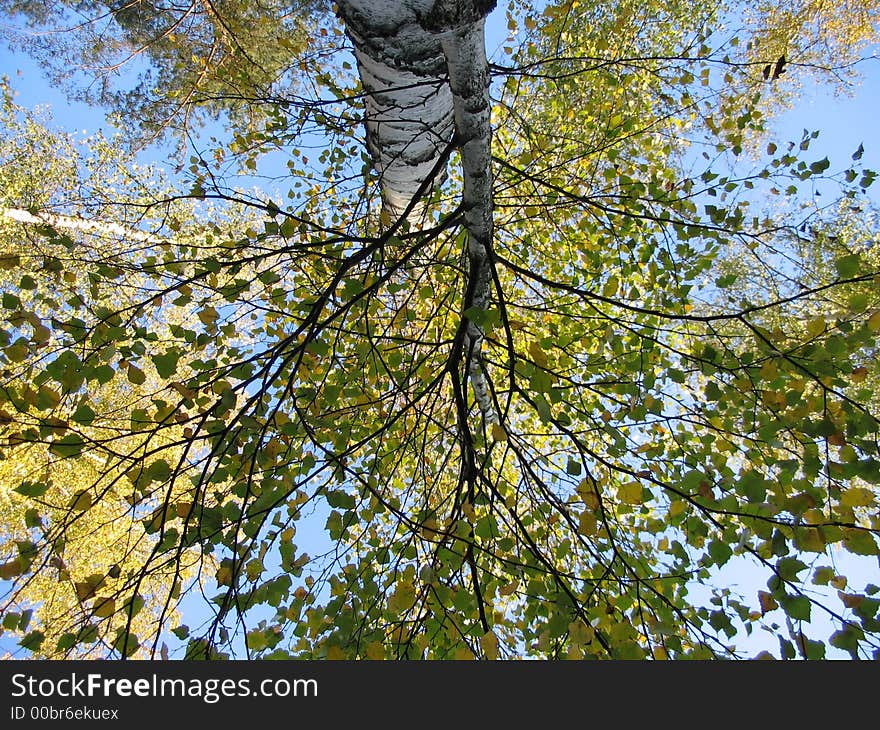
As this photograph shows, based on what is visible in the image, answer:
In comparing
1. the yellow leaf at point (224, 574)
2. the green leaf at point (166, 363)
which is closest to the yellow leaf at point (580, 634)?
the yellow leaf at point (224, 574)

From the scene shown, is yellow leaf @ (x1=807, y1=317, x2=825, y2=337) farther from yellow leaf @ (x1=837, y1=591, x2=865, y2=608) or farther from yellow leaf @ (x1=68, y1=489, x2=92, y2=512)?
yellow leaf @ (x1=68, y1=489, x2=92, y2=512)

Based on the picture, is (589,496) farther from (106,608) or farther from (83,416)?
(83,416)

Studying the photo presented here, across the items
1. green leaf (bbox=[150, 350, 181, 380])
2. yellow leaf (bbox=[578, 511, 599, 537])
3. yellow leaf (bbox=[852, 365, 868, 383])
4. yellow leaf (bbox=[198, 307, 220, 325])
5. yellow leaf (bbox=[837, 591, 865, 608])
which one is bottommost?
yellow leaf (bbox=[837, 591, 865, 608])

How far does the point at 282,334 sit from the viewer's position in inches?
138

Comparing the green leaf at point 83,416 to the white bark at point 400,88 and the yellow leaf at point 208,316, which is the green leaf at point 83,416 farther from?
the white bark at point 400,88

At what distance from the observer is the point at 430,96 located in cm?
246

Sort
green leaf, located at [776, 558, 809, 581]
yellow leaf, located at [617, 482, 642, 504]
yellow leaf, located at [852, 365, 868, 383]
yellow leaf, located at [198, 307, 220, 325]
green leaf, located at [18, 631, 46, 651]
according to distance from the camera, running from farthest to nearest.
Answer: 1. yellow leaf, located at [198, 307, 220, 325]
2. yellow leaf, located at [852, 365, 868, 383]
3. yellow leaf, located at [617, 482, 642, 504]
4. green leaf, located at [18, 631, 46, 651]
5. green leaf, located at [776, 558, 809, 581]

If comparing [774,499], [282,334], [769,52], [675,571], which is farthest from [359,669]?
[769,52]

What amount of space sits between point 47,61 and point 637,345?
28.8 feet

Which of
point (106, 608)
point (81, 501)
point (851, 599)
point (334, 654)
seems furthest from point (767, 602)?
point (81, 501)

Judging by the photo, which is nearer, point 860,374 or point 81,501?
point 81,501

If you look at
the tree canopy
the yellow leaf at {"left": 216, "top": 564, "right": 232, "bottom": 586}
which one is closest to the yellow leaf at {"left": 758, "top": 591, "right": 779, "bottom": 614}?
the tree canopy

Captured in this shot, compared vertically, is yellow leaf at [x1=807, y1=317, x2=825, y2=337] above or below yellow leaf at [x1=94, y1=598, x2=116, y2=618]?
above

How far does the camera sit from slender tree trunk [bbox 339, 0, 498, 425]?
166cm
